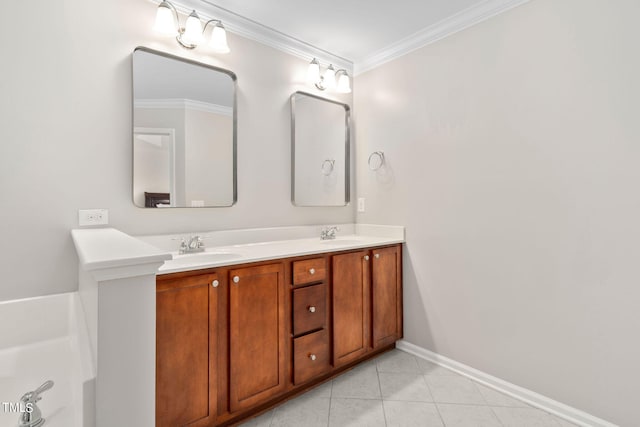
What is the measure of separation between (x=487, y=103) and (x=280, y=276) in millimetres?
1712

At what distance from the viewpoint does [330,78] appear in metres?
2.61

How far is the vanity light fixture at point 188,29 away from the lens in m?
1.75

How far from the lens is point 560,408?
1.70m

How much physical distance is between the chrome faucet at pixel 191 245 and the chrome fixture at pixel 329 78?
1574mm

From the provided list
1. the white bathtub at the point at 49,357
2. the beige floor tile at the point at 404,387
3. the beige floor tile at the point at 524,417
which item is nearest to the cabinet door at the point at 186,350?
the white bathtub at the point at 49,357

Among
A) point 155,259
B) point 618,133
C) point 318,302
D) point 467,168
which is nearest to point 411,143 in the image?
point 467,168

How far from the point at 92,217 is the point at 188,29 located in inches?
47.7

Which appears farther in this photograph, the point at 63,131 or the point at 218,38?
the point at 218,38

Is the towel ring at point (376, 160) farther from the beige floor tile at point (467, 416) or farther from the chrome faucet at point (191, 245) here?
the beige floor tile at point (467, 416)

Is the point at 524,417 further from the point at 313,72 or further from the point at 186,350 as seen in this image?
the point at 313,72

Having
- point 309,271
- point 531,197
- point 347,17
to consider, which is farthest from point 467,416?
point 347,17

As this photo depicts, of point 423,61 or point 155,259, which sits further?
point 423,61

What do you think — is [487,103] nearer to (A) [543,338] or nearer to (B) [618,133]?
(B) [618,133]

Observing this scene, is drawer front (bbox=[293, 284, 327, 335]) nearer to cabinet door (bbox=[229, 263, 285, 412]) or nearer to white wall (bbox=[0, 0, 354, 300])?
cabinet door (bbox=[229, 263, 285, 412])
